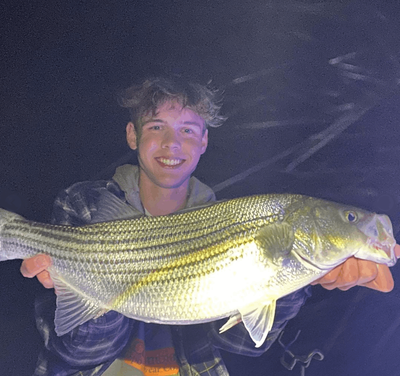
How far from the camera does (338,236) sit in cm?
111

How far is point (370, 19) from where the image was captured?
156cm

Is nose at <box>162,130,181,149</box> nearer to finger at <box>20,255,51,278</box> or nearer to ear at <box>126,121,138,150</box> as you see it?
ear at <box>126,121,138,150</box>

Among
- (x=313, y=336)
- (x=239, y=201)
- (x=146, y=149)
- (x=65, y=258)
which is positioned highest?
(x=146, y=149)

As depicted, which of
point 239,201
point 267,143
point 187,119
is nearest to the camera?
point 239,201

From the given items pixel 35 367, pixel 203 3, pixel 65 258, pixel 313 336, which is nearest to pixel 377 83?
pixel 203 3

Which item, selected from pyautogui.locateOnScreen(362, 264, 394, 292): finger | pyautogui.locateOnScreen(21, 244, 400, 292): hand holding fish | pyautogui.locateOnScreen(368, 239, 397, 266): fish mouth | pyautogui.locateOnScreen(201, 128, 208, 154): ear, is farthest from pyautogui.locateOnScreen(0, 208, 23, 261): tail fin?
pyautogui.locateOnScreen(362, 264, 394, 292): finger

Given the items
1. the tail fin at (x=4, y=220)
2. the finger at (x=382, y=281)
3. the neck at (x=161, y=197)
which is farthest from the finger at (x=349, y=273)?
the tail fin at (x=4, y=220)

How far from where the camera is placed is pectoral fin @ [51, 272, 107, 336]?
48.4 inches

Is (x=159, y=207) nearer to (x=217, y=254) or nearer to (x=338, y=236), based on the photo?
(x=217, y=254)

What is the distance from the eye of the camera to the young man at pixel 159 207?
1370 mm

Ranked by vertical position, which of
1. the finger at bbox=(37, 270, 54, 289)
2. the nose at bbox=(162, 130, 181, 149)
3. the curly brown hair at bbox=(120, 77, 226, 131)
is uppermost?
the curly brown hair at bbox=(120, 77, 226, 131)

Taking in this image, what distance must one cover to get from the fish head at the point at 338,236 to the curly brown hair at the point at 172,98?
1.88ft

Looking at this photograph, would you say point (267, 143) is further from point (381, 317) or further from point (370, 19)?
→ point (381, 317)

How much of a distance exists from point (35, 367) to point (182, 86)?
121 cm
